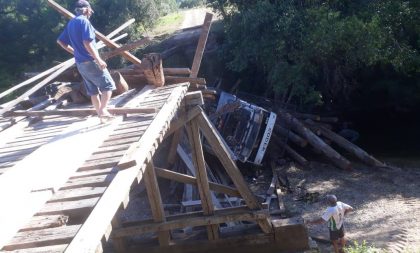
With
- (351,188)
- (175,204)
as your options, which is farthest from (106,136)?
(351,188)

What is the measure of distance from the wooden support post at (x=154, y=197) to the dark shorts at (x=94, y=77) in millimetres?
1437

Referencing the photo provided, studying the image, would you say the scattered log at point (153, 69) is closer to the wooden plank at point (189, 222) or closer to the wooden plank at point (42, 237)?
the wooden plank at point (189, 222)

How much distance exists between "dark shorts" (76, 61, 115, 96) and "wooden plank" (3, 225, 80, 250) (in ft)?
11.1

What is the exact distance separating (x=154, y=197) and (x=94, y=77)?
7.68 ft

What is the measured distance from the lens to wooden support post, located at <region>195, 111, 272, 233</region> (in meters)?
8.20

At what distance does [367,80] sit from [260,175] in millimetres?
6621

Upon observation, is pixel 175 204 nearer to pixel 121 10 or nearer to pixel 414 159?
pixel 414 159

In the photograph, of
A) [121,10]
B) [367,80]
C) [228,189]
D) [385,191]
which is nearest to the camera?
[228,189]

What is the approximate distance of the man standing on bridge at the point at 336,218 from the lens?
8091 mm

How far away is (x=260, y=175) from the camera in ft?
46.1

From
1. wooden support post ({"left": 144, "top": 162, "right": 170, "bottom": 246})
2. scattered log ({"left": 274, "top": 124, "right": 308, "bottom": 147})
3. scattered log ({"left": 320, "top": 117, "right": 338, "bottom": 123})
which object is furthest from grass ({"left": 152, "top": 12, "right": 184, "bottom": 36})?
wooden support post ({"left": 144, "top": 162, "right": 170, "bottom": 246})

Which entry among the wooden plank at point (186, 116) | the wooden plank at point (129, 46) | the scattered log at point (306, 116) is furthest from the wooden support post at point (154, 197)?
the scattered log at point (306, 116)

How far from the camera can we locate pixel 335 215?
810cm

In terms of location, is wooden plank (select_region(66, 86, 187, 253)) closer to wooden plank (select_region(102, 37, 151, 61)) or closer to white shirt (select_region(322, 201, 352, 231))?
wooden plank (select_region(102, 37, 151, 61))
